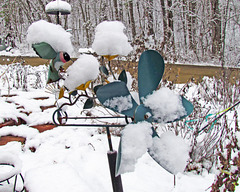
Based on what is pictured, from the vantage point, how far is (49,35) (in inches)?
20.1

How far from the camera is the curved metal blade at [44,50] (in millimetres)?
502

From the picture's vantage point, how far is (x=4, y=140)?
8.72 feet

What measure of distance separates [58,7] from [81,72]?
617 millimetres

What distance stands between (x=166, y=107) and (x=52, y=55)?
1.00 ft

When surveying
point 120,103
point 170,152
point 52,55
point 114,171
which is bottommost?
point 114,171

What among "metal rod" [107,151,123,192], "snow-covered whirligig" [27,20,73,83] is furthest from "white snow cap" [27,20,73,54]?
"metal rod" [107,151,123,192]

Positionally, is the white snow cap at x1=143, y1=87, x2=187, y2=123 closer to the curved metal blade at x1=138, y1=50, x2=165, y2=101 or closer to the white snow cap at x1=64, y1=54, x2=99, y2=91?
the curved metal blade at x1=138, y1=50, x2=165, y2=101

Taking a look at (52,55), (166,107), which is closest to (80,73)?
(52,55)

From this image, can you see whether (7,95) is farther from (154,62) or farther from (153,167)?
(154,62)

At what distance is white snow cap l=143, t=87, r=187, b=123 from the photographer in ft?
1.59

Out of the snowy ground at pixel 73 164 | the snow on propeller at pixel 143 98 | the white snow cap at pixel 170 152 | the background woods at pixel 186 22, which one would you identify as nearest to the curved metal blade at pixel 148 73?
the snow on propeller at pixel 143 98

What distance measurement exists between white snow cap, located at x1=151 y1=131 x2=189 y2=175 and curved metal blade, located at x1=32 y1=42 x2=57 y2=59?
1.06ft

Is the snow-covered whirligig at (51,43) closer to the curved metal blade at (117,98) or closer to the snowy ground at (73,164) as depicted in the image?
the curved metal blade at (117,98)

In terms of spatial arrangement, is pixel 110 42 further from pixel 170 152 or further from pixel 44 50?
pixel 170 152
